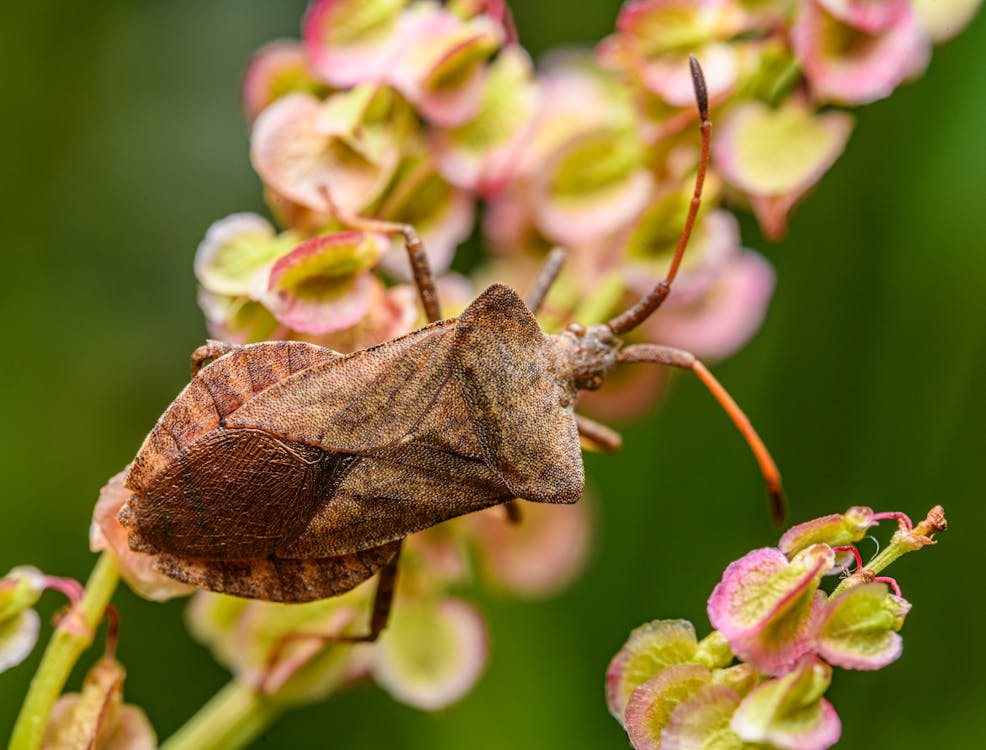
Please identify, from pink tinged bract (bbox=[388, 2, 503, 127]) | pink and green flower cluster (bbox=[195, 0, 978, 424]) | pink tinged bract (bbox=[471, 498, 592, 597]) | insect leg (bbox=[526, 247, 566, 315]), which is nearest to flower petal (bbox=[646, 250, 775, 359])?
pink and green flower cluster (bbox=[195, 0, 978, 424])

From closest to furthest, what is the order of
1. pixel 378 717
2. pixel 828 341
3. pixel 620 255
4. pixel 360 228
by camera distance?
pixel 360 228
pixel 620 255
pixel 828 341
pixel 378 717

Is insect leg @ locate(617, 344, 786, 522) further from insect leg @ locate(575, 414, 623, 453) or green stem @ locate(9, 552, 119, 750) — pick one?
green stem @ locate(9, 552, 119, 750)

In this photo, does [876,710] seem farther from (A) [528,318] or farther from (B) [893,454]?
(A) [528,318]

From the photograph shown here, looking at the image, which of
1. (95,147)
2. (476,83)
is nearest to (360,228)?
(476,83)

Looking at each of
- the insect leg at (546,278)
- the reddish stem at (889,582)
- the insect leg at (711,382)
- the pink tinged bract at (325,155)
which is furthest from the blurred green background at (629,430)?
the pink tinged bract at (325,155)

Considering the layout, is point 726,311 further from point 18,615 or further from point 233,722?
point 18,615

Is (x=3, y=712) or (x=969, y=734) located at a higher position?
(x=3, y=712)
